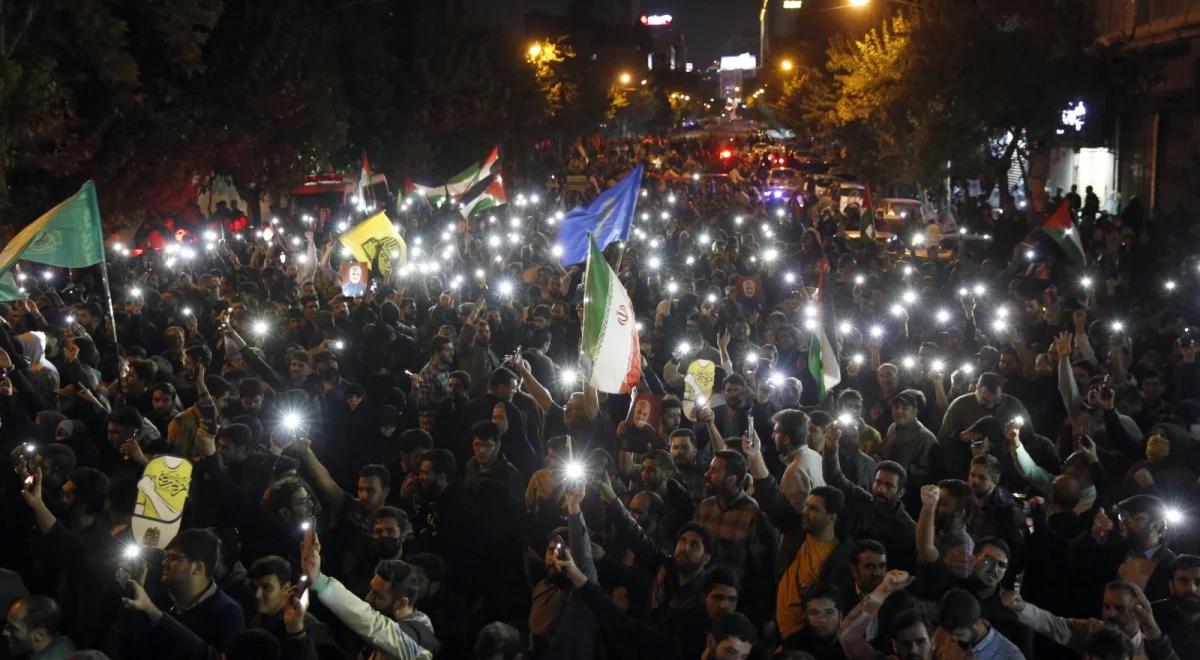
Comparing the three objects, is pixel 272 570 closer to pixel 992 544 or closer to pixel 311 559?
pixel 311 559

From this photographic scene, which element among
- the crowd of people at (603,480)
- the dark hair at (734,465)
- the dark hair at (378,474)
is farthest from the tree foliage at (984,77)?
the dark hair at (378,474)

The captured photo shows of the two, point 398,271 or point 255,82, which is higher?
point 255,82

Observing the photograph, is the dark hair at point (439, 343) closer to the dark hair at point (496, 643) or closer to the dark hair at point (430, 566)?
the dark hair at point (430, 566)

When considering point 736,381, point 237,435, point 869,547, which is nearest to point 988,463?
point 869,547

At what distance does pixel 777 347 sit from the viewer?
1130 cm

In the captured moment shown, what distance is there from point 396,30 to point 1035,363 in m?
30.7

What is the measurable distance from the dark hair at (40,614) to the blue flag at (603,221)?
28.8 ft

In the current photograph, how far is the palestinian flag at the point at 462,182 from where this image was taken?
22655 millimetres

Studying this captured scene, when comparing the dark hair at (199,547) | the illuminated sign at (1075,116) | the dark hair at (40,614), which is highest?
the dark hair at (199,547)

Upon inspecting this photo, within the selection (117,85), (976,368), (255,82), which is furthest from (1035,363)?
(255,82)

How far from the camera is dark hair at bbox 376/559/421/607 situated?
5375 millimetres

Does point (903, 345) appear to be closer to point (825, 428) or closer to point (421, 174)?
point (825, 428)

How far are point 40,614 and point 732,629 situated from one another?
2.75m

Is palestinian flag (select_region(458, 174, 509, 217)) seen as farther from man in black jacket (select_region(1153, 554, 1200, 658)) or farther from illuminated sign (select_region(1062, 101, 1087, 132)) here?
man in black jacket (select_region(1153, 554, 1200, 658))
